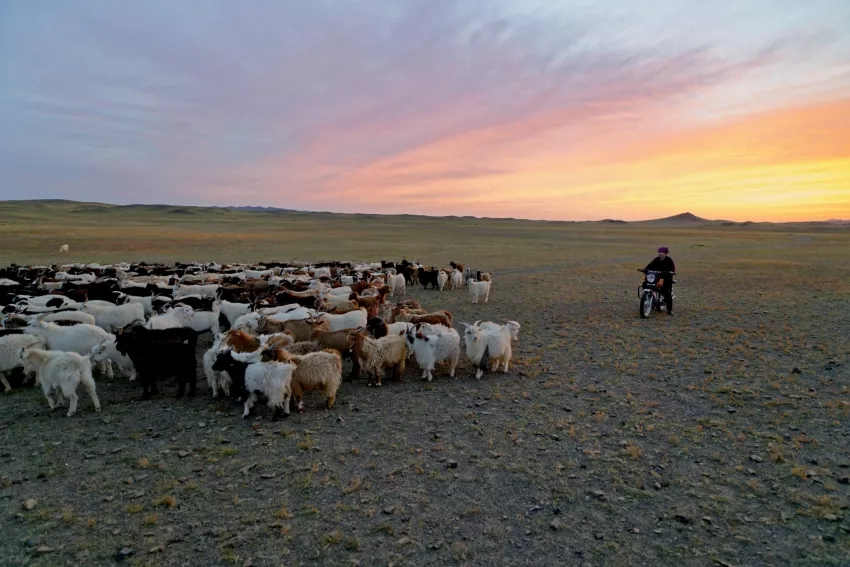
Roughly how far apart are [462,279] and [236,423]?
16.4 metres

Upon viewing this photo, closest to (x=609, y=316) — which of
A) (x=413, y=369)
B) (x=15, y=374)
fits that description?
Result: (x=413, y=369)

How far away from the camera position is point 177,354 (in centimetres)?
849

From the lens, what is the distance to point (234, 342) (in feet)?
29.3

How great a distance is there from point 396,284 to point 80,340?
12.1 meters

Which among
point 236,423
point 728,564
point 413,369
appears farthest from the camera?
point 413,369

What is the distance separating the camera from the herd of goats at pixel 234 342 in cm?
787

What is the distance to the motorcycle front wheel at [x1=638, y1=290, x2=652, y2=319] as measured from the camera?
1530 cm

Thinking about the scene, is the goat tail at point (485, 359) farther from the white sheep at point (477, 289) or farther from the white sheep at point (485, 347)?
the white sheep at point (477, 289)

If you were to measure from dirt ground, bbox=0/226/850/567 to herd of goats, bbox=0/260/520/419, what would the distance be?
42cm

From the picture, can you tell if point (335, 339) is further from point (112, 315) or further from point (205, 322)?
point (112, 315)

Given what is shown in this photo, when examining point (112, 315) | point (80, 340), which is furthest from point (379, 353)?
point (112, 315)

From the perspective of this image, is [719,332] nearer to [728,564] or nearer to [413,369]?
[413,369]

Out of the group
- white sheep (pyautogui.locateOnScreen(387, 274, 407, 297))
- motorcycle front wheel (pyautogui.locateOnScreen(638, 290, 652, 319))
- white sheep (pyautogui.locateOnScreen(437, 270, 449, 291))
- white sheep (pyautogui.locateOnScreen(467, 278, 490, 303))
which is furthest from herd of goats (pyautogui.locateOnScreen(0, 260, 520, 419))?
white sheep (pyautogui.locateOnScreen(437, 270, 449, 291))

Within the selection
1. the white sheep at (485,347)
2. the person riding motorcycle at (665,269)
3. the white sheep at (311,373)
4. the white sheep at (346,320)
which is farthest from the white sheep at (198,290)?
the person riding motorcycle at (665,269)
